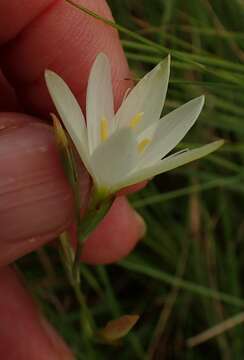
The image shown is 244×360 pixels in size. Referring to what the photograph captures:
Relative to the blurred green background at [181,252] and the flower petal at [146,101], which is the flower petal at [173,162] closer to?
the flower petal at [146,101]

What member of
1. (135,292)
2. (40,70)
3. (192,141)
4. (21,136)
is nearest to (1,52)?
(40,70)

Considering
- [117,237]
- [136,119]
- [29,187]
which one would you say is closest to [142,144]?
[136,119]

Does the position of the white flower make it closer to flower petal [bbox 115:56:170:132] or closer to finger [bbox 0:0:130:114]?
flower petal [bbox 115:56:170:132]

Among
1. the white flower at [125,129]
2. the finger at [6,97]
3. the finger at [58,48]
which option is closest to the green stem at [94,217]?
the white flower at [125,129]

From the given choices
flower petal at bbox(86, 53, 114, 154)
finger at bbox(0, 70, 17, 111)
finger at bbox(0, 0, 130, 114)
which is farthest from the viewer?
finger at bbox(0, 70, 17, 111)

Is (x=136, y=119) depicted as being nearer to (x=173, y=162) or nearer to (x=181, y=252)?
(x=173, y=162)

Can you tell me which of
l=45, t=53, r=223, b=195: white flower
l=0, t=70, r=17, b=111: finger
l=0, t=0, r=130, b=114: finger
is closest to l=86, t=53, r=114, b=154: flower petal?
l=45, t=53, r=223, b=195: white flower
